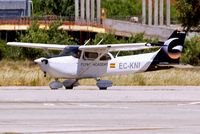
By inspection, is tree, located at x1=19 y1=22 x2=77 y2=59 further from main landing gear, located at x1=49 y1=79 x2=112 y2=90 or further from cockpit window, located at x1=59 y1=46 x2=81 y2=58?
main landing gear, located at x1=49 y1=79 x2=112 y2=90

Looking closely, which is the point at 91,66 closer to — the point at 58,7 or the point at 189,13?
the point at 189,13

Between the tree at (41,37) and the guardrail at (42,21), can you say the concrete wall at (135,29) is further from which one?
the tree at (41,37)

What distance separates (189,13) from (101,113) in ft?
162

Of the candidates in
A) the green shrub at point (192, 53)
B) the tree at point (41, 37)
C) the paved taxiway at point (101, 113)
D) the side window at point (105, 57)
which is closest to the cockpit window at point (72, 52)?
the side window at point (105, 57)

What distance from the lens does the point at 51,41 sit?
6531cm

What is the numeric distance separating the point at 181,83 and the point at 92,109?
1582 cm

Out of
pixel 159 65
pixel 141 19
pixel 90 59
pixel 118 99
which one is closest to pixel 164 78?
pixel 159 65

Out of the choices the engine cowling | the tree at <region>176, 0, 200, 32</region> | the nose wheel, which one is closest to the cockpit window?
the nose wheel

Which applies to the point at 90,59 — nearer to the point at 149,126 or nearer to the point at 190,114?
the point at 190,114

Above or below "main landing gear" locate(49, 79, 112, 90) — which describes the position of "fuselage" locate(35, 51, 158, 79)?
above

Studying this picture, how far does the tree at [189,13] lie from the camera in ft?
216

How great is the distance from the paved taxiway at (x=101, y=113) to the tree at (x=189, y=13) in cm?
4222

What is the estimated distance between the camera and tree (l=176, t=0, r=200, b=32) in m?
65.8

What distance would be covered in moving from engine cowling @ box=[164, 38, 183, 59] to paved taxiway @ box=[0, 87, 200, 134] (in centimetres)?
1116
